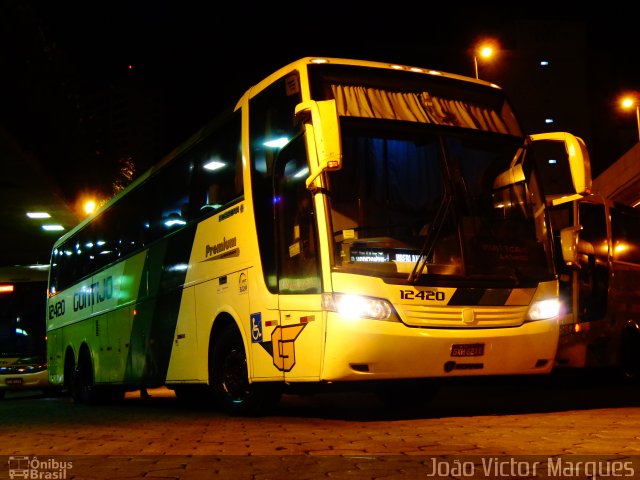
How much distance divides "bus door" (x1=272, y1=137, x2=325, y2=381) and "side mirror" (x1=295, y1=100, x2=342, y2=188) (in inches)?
22.3

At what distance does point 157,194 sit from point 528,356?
662 centimetres

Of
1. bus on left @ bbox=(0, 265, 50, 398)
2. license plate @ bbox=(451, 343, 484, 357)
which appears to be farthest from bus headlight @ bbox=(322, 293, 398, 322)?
bus on left @ bbox=(0, 265, 50, 398)

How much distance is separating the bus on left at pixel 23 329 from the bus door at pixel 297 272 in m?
16.0

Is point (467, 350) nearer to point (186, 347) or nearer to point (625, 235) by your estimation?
point (186, 347)

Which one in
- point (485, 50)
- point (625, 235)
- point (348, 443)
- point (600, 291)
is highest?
point (485, 50)

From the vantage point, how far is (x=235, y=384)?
981cm

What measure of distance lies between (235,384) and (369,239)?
8.99 feet

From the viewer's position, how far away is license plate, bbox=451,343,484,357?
836 cm

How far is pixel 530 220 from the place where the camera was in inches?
356

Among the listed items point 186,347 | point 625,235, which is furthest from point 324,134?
point 625,235

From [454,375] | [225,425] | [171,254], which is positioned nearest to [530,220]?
[454,375]

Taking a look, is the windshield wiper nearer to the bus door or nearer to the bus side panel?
the bus door

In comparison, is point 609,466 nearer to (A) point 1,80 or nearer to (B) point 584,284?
(B) point 584,284

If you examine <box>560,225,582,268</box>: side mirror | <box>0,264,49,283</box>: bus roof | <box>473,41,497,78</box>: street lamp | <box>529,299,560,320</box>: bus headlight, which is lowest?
<box>529,299,560,320</box>: bus headlight
